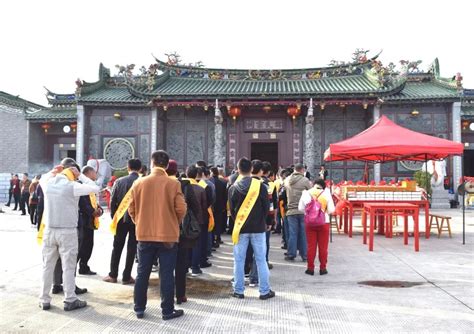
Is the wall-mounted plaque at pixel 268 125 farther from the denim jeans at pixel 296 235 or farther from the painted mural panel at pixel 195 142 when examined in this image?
the denim jeans at pixel 296 235

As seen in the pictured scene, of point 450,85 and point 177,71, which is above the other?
point 177,71

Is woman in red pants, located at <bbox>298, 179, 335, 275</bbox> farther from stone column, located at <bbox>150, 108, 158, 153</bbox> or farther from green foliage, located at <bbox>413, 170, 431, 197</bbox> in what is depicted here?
stone column, located at <bbox>150, 108, 158, 153</bbox>

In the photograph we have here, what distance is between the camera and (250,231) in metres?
4.86

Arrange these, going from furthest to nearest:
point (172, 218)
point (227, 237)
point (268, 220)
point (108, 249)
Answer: point (227, 237) → point (108, 249) → point (268, 220) → point (172, 218)

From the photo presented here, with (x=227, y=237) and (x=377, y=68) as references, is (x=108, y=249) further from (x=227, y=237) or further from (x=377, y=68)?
(x=377, y=68)

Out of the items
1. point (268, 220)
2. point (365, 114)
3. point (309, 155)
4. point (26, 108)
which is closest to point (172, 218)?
point (268, 220)

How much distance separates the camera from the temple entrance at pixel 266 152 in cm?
2180

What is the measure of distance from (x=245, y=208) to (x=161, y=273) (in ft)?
4.05

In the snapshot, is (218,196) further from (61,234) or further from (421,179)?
(421,179)

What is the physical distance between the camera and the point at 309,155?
19.5 m

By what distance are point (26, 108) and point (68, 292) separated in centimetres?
2312

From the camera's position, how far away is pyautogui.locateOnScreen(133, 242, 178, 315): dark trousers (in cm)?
416

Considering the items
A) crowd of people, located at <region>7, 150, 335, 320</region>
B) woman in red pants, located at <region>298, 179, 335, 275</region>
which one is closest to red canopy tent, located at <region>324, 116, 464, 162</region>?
crowd of people, located at <region>7, 150, 335, 320</region>

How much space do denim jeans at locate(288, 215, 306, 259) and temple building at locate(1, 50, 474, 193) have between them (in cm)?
1230
